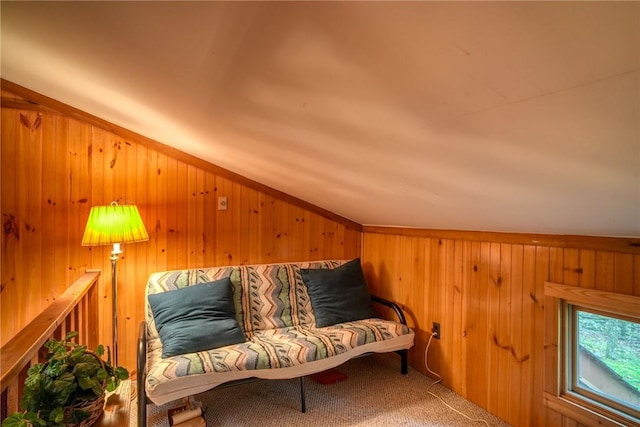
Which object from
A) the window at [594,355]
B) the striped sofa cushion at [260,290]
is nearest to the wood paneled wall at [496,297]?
the window at [594,355]

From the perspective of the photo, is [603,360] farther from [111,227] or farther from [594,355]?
[111,227]

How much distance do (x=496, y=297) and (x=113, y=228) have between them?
8.28ft

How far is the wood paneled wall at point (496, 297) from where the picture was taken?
175 cm

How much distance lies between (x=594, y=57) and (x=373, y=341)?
215cm

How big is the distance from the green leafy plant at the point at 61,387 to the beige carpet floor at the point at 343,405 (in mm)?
942

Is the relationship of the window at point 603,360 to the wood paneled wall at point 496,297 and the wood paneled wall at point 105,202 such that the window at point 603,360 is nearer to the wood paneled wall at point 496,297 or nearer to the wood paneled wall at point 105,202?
the wood paneled wall at point 496,297

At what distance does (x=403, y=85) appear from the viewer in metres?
1.00

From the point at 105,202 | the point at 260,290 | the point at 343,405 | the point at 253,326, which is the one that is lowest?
the point at 343,405

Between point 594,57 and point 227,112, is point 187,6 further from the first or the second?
point 594,57

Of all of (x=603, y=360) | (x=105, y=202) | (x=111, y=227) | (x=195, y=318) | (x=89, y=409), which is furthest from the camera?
(x=105, y=202)

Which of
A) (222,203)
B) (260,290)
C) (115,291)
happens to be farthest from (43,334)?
(222,203)

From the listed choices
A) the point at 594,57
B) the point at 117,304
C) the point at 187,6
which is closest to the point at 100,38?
the point at 187,6

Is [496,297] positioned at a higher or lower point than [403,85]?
lower

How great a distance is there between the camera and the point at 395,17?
0.77m
